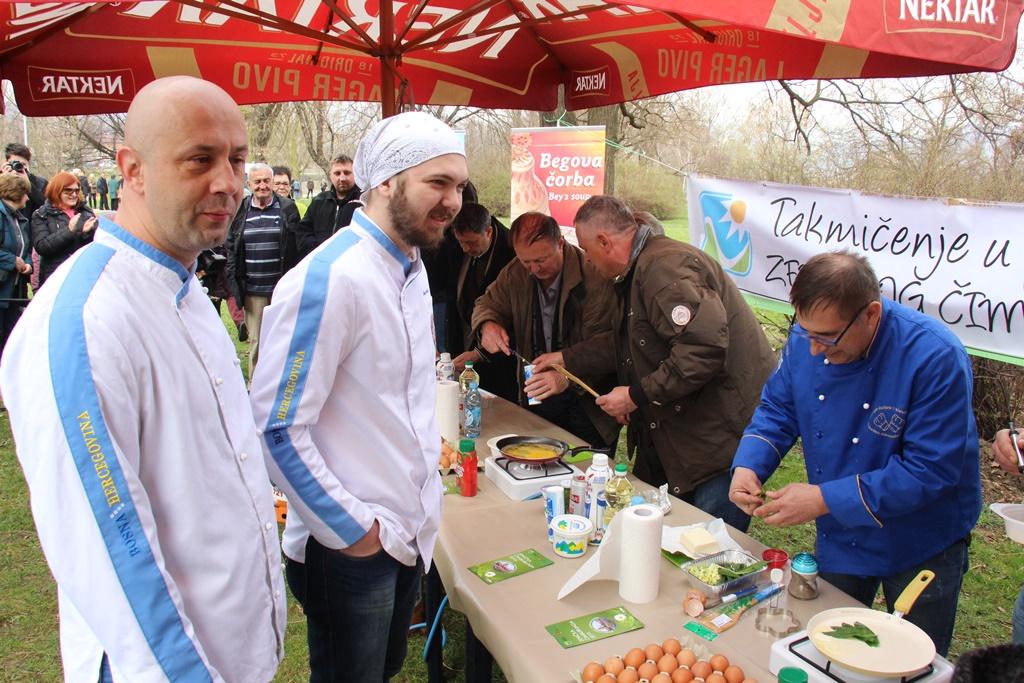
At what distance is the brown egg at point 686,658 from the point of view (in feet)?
5.16

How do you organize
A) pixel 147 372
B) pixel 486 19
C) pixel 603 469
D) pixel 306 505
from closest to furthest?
pixel 147 372 → pixel 306 505 → pixel 603 469 → pixel 486 19

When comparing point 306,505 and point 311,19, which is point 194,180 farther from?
point 311,19

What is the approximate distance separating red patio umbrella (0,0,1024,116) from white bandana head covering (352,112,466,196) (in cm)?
108

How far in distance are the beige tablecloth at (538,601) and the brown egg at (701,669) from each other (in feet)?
0.34

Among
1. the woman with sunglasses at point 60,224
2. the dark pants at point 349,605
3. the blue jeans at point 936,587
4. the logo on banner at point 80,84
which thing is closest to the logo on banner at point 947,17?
the blue jeans at point 936,587

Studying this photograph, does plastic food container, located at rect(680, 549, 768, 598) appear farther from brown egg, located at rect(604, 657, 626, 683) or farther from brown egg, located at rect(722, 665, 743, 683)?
brown egg, located at rect(604, 657, 626, 683)

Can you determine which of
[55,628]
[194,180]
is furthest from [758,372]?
[55,628]

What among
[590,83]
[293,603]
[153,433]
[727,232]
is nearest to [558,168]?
[590,83]

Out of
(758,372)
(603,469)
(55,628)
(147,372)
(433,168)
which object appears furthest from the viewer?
(55,628)

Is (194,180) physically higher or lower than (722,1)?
lower

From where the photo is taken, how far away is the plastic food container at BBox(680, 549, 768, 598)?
1878 mm

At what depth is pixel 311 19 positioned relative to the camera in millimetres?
3957

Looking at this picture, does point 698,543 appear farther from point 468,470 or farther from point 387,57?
point 387,57

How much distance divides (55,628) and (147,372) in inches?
115
